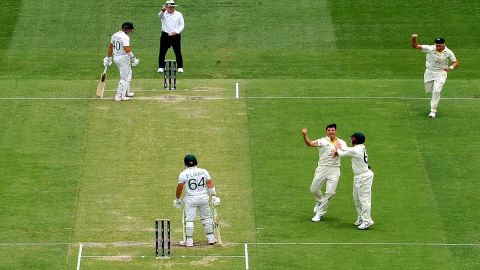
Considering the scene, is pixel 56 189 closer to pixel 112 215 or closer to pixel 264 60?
pixel 112 215

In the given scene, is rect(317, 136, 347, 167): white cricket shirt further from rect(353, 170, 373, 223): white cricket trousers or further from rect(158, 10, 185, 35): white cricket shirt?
rect(158, 10, 185, 35): white cricket shirt

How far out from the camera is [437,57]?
44.6 meters

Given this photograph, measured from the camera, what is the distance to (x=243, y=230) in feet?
124

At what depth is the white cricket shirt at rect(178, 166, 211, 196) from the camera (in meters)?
35.7

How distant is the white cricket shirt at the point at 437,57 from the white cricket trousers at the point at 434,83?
0.16 metres

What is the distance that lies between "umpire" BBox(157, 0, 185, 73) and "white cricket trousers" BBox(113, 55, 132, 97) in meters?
3.07

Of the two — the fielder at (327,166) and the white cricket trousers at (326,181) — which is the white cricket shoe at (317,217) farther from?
the white cricket trousers at (326,181)

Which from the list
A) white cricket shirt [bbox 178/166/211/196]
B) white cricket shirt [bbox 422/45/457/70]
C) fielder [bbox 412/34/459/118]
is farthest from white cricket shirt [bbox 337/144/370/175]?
white cricket shirt [bbox 422/45/457/70]

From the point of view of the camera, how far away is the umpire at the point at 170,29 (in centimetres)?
4869

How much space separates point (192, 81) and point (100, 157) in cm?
766

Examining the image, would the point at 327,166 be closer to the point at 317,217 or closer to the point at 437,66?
the point at 317,217

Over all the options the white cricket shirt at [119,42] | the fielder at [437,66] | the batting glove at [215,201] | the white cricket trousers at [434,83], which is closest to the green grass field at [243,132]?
the white cricket trousers at [434,83]

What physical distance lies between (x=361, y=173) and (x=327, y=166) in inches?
39.1

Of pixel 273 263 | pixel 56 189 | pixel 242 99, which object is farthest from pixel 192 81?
pixel 273 263
